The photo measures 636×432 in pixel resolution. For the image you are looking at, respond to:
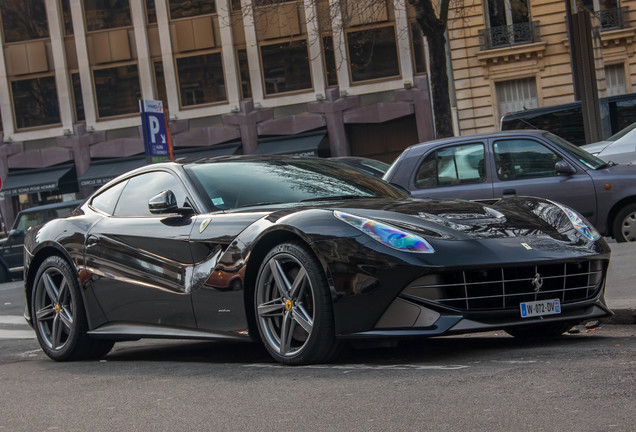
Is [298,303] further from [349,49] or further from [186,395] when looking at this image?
[349,49]

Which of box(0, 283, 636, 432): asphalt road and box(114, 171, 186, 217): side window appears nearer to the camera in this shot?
box(0, 283, 636, 432): asphalt road

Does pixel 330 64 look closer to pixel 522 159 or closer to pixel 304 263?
pixel 522 159

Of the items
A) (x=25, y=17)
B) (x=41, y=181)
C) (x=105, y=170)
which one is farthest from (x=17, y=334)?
(x=25, y=17)

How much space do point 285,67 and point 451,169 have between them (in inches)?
910

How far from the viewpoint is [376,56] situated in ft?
111

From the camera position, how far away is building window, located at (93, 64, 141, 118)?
3631cm

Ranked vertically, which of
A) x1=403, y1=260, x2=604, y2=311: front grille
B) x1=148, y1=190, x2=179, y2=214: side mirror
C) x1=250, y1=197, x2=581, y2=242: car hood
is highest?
x1=148, y1=190, x2=179, y2=214: side mirror

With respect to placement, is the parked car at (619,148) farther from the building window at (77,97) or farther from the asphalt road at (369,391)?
the building window at (77,97)

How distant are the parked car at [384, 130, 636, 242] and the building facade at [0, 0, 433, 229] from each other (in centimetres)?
2081

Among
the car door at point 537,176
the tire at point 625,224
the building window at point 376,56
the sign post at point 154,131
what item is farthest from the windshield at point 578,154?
the building window at point 376,56

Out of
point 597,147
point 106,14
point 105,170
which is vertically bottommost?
point 597,147

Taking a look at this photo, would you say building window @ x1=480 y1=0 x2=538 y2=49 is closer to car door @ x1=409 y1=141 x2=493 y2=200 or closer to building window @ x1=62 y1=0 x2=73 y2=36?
building window @ x1=62 y1=0 x2=73 y2=36

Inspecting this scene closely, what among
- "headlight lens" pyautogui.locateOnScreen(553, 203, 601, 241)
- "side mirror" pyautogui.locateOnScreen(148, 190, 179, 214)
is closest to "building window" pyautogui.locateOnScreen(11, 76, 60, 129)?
"side mirror" pyautogui.locateOnScreen(148, 190, 179, 214)

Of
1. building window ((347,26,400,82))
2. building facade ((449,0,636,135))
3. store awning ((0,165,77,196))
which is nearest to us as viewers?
building facade ((449,0,636,135))
